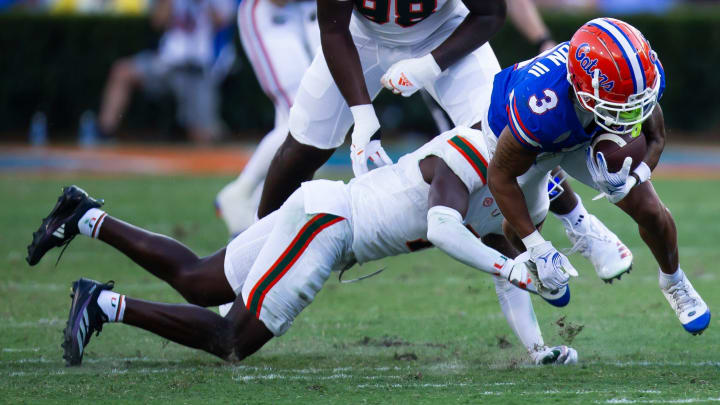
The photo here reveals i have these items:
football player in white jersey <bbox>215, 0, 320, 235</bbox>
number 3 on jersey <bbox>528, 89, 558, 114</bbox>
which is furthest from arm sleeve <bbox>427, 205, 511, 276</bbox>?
football player in white jersey <bbox>215, 0, 320, 235</bbox>

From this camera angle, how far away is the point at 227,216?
22.6 feet

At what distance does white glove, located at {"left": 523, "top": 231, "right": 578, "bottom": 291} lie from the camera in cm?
387

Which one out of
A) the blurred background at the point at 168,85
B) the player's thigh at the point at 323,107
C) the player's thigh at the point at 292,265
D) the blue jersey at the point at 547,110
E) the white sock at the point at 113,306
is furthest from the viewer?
the blurred background at the point at 168,85

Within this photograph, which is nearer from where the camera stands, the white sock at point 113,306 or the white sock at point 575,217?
the white sock at point 113,306

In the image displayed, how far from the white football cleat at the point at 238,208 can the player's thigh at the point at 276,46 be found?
1.97ft

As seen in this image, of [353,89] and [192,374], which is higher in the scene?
[353,89]

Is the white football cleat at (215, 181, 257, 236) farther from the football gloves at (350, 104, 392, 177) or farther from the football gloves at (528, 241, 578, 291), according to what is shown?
the football gloves at (528, 241, 578, 291)

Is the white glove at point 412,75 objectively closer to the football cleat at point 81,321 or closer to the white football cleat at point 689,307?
the white football cleat at point 689,307

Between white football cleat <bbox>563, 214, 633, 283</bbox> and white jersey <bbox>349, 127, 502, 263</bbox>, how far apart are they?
41cm

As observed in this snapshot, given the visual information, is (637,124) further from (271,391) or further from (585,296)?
(585,296)

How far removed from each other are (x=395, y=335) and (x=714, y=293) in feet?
5.80

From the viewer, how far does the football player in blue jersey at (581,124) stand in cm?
378

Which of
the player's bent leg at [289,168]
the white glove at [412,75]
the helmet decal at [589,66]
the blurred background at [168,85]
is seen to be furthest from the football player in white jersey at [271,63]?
the blurred background at [168,85]

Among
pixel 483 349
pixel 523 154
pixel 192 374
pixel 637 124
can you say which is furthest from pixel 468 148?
pixel 192 374
